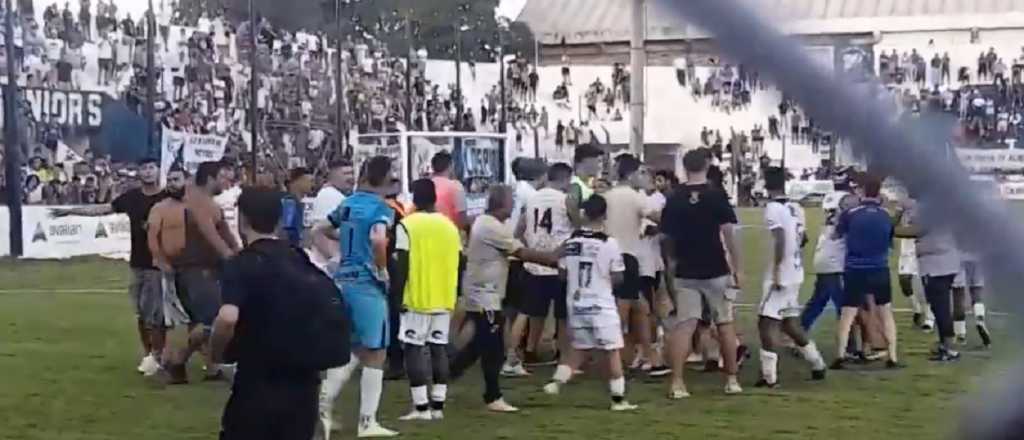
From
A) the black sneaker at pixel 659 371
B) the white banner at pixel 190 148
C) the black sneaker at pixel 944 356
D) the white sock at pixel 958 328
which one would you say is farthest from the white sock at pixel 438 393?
the white banner at pixel 190 148

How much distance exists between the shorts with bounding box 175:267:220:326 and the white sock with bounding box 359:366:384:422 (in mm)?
2434

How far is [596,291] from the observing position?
10.4 meters

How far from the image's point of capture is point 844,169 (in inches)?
59.0

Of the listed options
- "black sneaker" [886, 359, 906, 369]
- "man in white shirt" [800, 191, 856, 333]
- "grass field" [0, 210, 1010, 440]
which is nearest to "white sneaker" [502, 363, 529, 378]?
"grass field" [0, 210, 1010, 440]

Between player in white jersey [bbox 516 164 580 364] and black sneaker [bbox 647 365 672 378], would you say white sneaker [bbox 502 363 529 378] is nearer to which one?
player in white jersey [bbox 516 164 580 364]

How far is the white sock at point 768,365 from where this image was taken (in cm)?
1141

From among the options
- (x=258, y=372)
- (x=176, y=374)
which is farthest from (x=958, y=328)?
(x=258, y=372)

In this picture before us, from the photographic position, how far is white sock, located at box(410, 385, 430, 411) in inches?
394

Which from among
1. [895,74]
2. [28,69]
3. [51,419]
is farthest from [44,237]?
[895,74]

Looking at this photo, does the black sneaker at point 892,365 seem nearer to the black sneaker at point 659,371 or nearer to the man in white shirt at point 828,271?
the man in white shirt at point 828,271

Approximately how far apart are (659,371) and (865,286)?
1726 mm

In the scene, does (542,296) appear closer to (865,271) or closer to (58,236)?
(865,271)

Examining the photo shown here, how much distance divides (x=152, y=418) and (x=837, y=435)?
4.34 metres

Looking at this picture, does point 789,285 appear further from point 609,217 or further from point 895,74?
point 895,74
